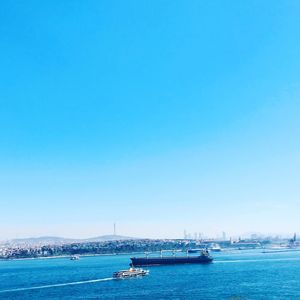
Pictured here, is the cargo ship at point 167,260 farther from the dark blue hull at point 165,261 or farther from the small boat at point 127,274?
the small boat at point 127,274

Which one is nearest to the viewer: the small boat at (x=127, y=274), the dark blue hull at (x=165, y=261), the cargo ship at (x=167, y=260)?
the small boat at (x=127, y=274)

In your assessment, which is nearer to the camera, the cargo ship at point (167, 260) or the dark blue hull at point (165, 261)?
the dark blue hull at point (165, 261)

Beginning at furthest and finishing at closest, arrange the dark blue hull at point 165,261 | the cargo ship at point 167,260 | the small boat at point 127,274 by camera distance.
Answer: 1. the cargo ship at point 167,260
2. the dark blue hull at point 165,261
3. the small boat at point 127,274

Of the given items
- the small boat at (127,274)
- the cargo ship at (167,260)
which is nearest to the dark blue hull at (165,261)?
the cargo ship at (167,260)

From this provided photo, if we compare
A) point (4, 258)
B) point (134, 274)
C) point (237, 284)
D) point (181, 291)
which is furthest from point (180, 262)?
point (4, 258)

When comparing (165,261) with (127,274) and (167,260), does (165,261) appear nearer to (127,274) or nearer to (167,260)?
(167,260)

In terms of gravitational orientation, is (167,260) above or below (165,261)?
above

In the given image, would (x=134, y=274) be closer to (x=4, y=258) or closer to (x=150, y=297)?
(x=150, y=297)

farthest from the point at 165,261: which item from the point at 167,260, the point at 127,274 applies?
the point at 127,274

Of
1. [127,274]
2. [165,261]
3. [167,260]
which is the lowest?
[127,274]

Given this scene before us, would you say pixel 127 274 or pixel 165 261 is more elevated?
pixel 165 261

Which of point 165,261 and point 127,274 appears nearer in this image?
point 127,274
